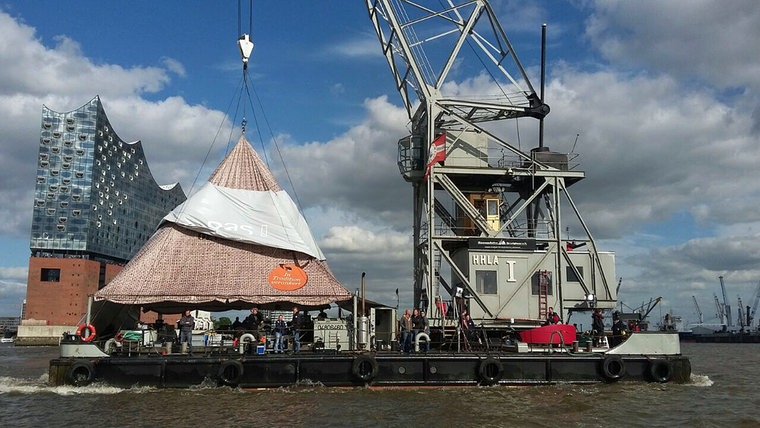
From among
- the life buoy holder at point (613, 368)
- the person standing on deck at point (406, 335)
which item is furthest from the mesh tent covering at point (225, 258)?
the life buoy holder at point (613, 368)

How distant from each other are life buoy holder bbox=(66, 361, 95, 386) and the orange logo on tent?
6.26 metres

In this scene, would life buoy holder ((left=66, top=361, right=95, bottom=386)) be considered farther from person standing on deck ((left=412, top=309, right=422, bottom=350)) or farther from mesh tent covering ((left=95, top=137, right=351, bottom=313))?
person standing on deck ((left=412, top=309, right=422, bottom=350))

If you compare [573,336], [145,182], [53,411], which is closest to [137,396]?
[53,411]

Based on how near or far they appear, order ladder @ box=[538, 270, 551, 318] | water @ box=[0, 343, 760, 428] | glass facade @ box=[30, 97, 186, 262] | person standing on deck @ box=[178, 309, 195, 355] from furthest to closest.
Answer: glass facade @ box=[30, 97, 186, 262]
ladder @ box=[538, 270, 551, 318]
person standing on deck @ box=[178, 309, 195, 355]
water @ box=[0, 343, 760, 428]

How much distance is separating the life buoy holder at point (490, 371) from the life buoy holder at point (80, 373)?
12118 millimetres

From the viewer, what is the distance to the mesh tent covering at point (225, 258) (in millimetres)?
22438

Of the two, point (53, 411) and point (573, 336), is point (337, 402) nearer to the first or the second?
point (53, 411)

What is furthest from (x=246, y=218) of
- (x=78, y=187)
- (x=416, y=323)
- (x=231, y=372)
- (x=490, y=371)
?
(x=78, y=187)

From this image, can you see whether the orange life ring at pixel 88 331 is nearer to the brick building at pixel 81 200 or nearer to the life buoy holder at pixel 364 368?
the life buoy holder at pixel 364 368

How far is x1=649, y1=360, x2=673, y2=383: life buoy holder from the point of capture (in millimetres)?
22625

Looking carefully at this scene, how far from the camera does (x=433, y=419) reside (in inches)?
661

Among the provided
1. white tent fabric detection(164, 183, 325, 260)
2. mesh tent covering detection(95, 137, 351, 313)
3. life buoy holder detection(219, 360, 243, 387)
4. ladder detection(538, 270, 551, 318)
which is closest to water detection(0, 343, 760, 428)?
life buoy holder detection(219, 360, 243, 387)

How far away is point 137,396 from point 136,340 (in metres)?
2.71

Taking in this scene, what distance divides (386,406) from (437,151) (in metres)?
14.5
